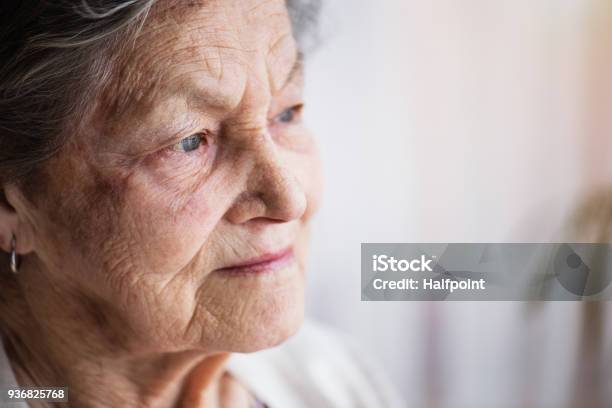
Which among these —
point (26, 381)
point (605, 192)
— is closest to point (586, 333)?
point (605, 192)

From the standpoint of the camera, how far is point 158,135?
2.17 ft

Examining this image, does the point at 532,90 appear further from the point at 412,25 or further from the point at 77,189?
the point at 77,189

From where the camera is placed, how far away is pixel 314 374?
1067mm

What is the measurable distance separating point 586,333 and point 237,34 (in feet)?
2.15

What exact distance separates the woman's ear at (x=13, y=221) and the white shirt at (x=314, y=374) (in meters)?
0.36

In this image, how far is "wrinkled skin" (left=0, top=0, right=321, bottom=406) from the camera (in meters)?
0.66

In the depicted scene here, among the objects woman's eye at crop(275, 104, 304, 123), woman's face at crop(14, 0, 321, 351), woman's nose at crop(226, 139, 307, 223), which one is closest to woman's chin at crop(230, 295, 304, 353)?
woman's face at crop(14, 0, 321, 351)

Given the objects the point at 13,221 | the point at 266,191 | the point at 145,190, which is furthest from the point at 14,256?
the point at 266,191

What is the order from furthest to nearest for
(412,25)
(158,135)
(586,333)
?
(412,25), (586,333), (158,135)

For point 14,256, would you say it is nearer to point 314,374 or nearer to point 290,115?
point 290,115

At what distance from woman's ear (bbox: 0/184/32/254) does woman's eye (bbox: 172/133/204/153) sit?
0.17 metres

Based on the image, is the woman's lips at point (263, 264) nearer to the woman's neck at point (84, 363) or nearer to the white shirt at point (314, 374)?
the woman's neck at point (84, 363)

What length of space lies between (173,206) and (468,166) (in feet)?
1.84

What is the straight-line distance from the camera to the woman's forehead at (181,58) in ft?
2.14
